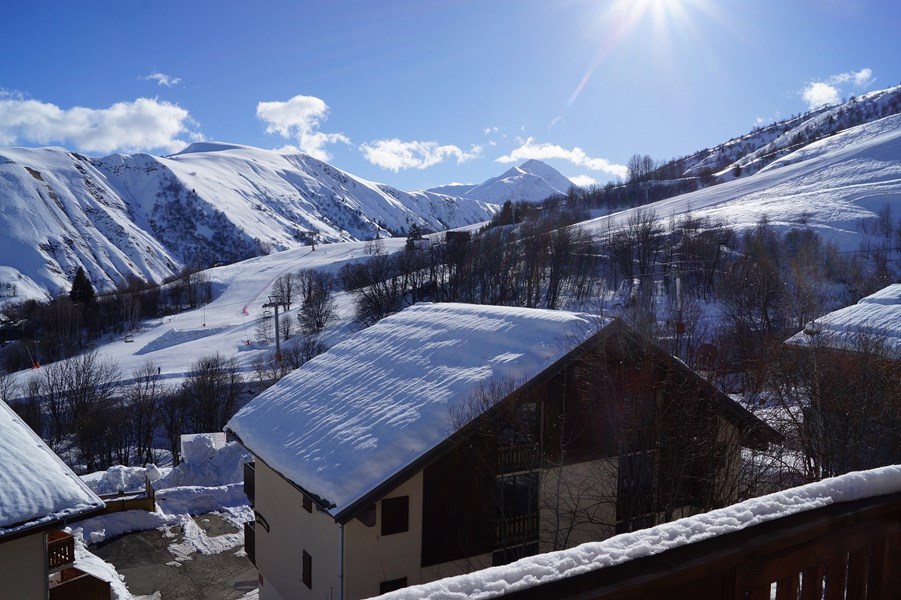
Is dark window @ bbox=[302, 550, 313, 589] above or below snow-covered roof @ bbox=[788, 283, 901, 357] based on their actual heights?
below

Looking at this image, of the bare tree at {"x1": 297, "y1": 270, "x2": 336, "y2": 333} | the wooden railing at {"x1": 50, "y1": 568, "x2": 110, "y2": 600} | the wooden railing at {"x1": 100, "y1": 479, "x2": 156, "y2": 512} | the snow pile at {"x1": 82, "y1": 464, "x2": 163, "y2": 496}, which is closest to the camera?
the wooden railing at {"x1": 50, "y1": 568, "x2": 110, "y2": 600}

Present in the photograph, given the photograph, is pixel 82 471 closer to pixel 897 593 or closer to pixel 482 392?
pixel 482 392

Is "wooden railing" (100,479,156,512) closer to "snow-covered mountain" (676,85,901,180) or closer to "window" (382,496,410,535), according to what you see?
"window" (382,496,410,535)

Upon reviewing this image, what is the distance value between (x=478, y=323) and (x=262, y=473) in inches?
255

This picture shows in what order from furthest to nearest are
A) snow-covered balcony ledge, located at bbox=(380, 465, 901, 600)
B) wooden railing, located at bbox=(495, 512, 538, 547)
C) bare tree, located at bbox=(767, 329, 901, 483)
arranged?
bare tree, located at bbox=(767, 329, 901, 483) < wooden railing, located at bbox=(495, 512, 538, 547) < snow-covered balcony ledge, located at bbox=(380, 465, 901, 600)

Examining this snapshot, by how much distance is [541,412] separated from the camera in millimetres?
11539

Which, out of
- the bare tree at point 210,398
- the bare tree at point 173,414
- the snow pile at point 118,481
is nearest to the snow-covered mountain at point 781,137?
the bare tree at point 210,398

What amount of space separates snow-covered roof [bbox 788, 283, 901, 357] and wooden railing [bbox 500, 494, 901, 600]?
19.2 meters

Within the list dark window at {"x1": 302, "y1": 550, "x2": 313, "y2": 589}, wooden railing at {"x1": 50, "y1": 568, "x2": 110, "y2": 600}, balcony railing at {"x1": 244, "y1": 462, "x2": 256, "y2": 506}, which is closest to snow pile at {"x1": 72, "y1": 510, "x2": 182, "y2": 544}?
wooden railing at {"x1": 50, "y1": 568, "x2": 110, "y2": 600}

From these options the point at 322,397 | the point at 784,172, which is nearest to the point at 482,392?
the point at 322,397

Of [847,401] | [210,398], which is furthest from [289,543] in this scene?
[210,398]

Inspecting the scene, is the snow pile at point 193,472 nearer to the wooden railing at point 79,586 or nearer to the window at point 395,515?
the wooden railing at point 79,586

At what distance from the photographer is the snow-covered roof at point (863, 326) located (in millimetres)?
19922

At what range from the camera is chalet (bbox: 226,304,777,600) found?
1060 centimetres
